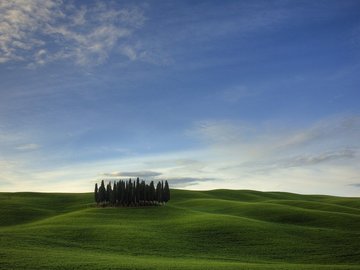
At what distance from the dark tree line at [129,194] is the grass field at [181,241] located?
42.9 feet

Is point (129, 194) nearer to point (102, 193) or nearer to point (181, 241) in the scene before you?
point (102, 193)

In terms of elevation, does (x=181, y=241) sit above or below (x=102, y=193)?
below

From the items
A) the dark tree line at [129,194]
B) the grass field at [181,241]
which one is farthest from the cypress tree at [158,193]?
the grass field at [181,241]

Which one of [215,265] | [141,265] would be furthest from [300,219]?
[141,265]

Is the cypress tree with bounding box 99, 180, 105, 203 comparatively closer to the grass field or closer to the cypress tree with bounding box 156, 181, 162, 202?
the cypress tree with bounding box 156, 181, 162, 202

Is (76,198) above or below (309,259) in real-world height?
above

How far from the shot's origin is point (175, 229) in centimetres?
6469

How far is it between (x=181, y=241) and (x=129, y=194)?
4517cm

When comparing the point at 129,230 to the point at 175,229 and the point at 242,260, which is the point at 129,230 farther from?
the point at 242,260

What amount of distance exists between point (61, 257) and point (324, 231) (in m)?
43.1

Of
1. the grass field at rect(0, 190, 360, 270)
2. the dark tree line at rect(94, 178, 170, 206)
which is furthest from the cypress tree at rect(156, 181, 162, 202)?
the grass field at rect(0, 190, 360, 270)

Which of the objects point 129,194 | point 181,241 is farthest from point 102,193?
A: point 181,241

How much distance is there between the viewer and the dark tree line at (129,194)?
9969 cm

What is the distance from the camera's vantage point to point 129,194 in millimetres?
99812
